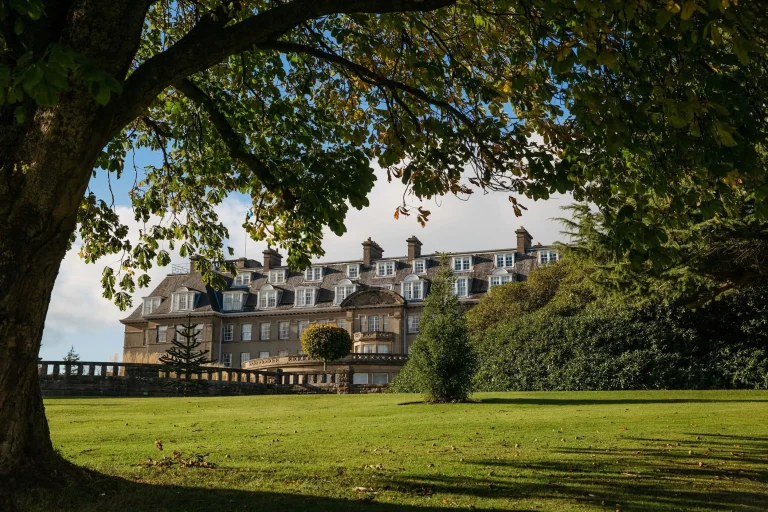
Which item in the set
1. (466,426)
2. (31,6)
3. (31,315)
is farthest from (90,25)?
(466,426)

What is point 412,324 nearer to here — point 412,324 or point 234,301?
point 412,324

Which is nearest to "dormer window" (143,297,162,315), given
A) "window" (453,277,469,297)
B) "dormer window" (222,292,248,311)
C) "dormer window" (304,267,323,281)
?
"dormer window" (222,292,248,311)

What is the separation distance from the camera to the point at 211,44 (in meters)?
6.68

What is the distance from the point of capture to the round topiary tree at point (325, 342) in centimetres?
4422

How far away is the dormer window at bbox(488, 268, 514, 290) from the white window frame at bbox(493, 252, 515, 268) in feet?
3.47

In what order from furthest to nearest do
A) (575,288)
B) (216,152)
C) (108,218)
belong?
(575,288), (108,218), (216,152)

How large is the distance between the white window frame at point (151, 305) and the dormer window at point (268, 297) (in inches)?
401

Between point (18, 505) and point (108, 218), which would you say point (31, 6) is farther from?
point (108, 218)

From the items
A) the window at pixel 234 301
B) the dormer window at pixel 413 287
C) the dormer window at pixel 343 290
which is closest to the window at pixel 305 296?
the dormer window at pixel 343 290

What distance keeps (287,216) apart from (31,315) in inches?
253

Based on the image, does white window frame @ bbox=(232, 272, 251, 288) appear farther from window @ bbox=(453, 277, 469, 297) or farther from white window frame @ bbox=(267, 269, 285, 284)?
window @ bbox=(453, 277, 469, 297)

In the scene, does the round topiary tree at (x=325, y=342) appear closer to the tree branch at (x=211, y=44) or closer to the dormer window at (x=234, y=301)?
the dormer window at (x=234, y=301)

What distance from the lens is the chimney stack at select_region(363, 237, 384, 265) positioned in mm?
65562

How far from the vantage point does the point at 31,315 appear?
20.0ft
